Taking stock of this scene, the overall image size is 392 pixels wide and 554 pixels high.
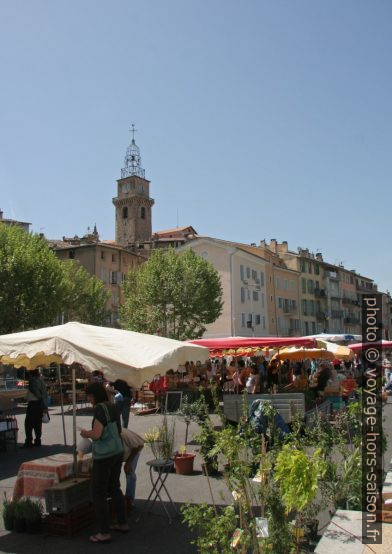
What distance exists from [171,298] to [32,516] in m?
31.3

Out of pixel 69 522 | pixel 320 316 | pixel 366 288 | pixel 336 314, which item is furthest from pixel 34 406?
pixel 366 288

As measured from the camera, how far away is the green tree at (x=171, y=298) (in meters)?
36.9

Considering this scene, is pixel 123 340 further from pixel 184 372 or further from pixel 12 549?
pixel 184 372

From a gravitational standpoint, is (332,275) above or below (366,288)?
above

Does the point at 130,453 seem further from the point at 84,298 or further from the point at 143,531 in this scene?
the point at 84,298

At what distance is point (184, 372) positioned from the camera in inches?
834

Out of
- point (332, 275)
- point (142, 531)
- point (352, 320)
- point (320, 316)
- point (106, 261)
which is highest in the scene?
point (332, 275)

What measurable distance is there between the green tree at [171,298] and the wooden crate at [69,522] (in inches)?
1214

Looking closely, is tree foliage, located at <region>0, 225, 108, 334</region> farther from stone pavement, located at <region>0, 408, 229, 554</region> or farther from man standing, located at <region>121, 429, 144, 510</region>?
man standing, located at <region>121, 429, 144, 510</region>

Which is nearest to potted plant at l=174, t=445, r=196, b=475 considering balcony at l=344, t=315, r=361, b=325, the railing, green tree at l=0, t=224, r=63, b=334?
green tree at l=0, t=224, r=63, b=334

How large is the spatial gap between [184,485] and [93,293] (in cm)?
3568

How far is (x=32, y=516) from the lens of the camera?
18.5ft

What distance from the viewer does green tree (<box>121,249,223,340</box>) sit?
36.9m

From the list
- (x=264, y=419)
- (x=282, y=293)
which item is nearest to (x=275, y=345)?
(x=264, y=419)
